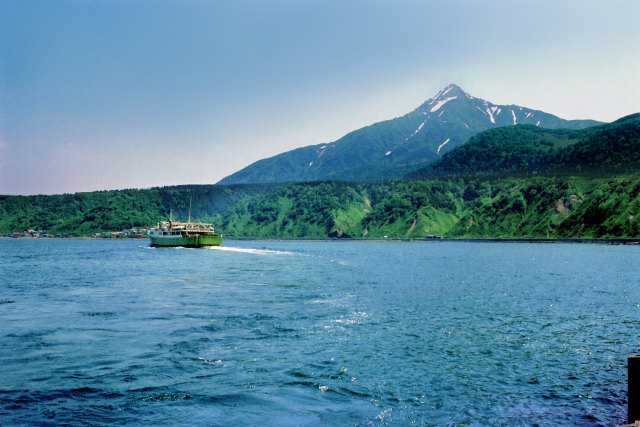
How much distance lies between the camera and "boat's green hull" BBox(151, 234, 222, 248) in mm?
178125

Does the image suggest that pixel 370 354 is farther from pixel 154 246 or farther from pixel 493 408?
pixel 154 246

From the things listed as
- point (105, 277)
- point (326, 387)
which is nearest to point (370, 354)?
point (326, 387)

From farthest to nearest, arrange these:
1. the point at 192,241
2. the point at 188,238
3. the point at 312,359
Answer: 1. the point at 188,238
2. the point at 192,241
3. the point at 312,359

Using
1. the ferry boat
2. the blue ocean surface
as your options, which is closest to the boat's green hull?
the ferry boat

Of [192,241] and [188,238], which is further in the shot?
[188,238]

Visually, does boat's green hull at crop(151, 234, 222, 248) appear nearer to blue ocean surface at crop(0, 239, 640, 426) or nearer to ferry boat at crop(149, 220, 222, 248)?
ferry boat at crop(149, 220, 222, 248)

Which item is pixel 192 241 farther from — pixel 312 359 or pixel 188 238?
pixel 312 359

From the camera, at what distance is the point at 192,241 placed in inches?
7013

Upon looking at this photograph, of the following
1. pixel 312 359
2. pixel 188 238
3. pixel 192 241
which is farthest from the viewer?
pixel 188 238

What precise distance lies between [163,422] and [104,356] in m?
9.89

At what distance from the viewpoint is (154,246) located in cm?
19950

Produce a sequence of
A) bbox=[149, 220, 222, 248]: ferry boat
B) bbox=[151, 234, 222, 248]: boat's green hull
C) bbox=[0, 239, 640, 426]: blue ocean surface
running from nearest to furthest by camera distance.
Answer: bbox=[0, 239, 640, 426]: blue ocean surface → bbox=[151, 234, 222, 248]: boat's green hull → bbox=[149, 220, 222, 248]: ferry boat

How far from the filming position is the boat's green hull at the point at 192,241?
178125 mm

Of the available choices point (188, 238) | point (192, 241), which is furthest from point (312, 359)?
point (188, 238)
